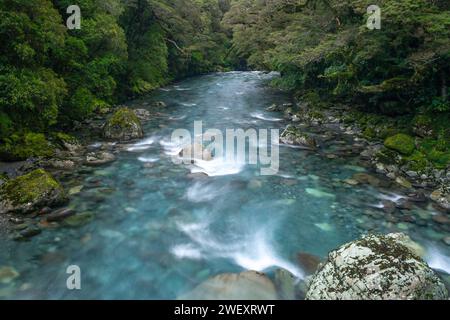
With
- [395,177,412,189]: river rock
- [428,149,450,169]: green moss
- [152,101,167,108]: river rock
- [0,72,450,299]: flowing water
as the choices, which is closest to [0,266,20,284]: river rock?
[0,72,450,299]: flowing water

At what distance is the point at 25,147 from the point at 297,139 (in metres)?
9.45

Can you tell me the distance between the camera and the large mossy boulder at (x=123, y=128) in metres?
14.3

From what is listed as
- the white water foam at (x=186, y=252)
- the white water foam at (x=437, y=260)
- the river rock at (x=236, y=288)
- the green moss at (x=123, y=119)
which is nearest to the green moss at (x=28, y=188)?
the white water foam at (x=186, y=252)

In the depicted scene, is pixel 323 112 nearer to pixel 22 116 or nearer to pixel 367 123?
pixel 367 123

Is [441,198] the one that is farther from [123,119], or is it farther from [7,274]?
[123,119]

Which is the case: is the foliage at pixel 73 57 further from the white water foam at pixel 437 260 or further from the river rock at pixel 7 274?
the white water foam at pixel 437 260

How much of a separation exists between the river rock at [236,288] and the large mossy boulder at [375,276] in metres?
0.76

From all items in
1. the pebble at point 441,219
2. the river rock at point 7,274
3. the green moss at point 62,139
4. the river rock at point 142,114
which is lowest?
the pebble at point 441,219

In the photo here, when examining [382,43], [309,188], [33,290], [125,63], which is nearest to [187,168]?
[309,188]

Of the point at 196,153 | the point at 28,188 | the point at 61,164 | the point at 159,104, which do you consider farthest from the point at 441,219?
the point at 159,104

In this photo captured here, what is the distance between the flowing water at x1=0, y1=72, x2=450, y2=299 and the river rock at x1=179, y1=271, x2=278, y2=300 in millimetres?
307

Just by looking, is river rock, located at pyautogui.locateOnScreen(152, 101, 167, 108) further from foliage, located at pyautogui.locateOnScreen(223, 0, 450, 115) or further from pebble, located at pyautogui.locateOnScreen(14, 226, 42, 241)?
pebble, located at pyautogui.locateOnScreen(14, 226, 42, 241)

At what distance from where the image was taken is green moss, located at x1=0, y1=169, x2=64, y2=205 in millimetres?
8211
